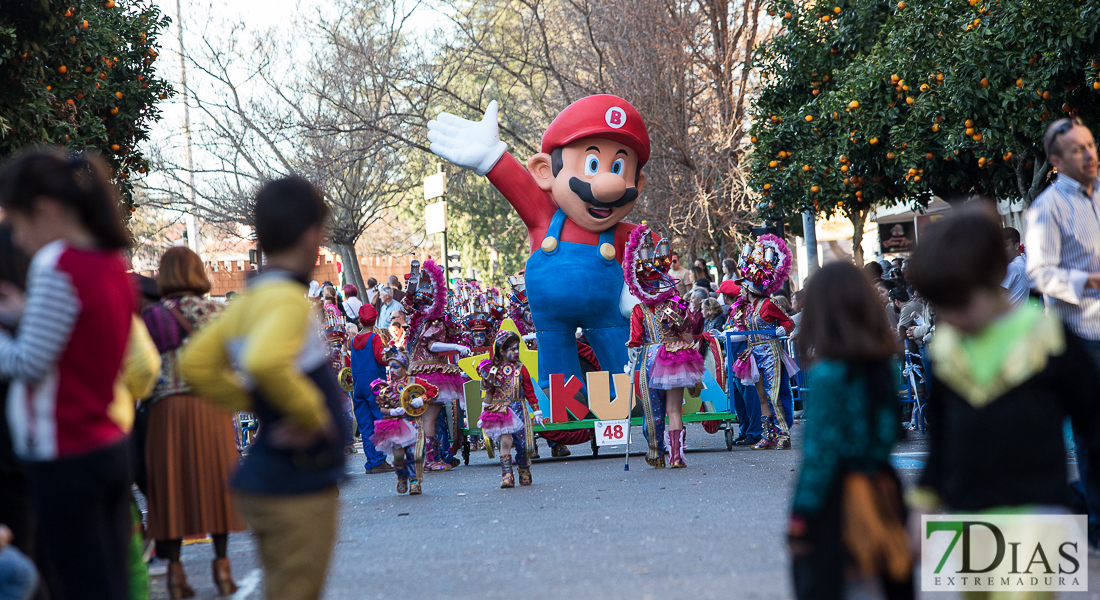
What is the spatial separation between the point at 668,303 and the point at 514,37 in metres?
12.5

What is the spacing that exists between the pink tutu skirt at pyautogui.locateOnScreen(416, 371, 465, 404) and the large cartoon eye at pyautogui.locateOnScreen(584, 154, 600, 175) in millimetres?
2936

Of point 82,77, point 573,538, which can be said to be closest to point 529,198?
point 82,77

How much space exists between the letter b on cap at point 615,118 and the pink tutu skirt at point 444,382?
3.32 meters

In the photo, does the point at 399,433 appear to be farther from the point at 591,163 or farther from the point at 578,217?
the point at 591,163

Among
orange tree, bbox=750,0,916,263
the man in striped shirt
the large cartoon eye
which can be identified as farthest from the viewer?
orange tree, bbox=750,0,916,263

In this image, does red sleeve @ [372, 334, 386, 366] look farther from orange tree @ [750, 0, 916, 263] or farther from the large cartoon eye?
orange tree @ [750, 0, 916, 263]

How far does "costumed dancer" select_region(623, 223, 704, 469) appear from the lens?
10461 millimetres

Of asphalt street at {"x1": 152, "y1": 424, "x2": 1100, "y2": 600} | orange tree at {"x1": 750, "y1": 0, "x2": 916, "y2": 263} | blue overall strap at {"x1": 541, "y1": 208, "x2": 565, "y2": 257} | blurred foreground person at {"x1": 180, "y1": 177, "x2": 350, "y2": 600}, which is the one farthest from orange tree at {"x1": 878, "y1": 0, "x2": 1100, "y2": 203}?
blurred foreground person at {"x1": 180, "y1": 177, "x2": 350, "y2": 600}

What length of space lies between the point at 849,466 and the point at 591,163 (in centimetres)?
921

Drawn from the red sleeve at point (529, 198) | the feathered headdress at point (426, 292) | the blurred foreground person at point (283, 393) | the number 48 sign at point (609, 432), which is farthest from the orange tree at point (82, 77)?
the blurred foreground person at point (283, 393)

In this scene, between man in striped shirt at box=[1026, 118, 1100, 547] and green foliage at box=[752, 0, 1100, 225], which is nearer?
man in striped shirt at box=[1026, 118, 1100, 547]

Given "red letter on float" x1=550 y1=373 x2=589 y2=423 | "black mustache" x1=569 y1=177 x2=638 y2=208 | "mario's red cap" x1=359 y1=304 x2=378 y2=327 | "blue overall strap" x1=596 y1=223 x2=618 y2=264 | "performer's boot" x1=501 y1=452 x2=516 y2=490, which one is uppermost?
"black mustache" x1=569 y1=177 x2=638 y2=208

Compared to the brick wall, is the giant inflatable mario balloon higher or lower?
lower

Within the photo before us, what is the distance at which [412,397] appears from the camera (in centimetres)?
1012
